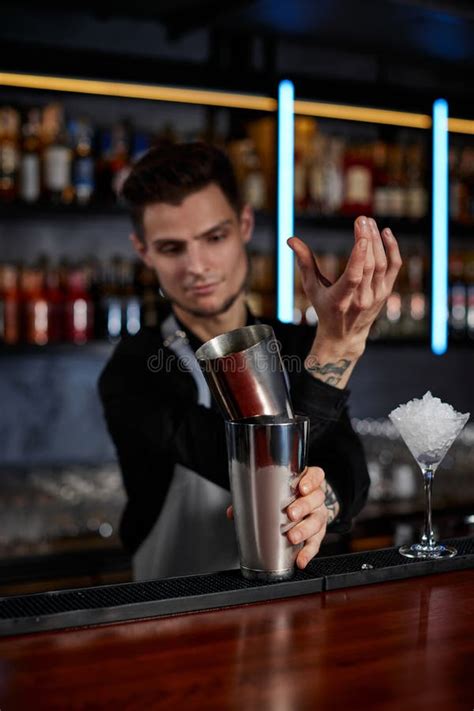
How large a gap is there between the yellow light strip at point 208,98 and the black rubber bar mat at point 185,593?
6.89 feet

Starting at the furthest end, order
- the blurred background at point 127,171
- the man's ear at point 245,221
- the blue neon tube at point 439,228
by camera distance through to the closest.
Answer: the blue neon tube at point 439,228 → the blurred background at point 127,171 → the man's ear at point 245,221

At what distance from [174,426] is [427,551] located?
1.60ft

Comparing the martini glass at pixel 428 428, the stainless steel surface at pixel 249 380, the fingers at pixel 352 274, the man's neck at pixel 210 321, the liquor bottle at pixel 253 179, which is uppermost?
the liquor bottle at pixel 253 179

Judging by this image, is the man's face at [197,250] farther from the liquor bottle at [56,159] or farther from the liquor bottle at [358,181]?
the liquor bottle at [358,181]

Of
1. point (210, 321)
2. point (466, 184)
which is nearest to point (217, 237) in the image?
point (210, 321)

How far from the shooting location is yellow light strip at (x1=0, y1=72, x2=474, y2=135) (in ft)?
9.41

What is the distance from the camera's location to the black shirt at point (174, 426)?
57.8 inches

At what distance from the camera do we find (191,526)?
179 centimetres

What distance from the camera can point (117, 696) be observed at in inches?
32.0

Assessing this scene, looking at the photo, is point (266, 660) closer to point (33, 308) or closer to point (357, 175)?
point (33, 308)

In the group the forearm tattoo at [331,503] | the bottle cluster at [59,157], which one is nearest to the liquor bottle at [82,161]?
the bottle cluster at [59,157]

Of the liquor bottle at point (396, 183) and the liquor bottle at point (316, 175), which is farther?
the liquor bottle at point (396, 183)

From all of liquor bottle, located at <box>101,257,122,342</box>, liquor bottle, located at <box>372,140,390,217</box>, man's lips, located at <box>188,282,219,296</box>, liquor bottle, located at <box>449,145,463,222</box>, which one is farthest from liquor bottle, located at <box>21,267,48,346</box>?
liquor bottle, located at <box>449,145,463,222</box>

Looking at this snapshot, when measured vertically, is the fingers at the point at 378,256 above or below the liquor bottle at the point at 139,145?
below
